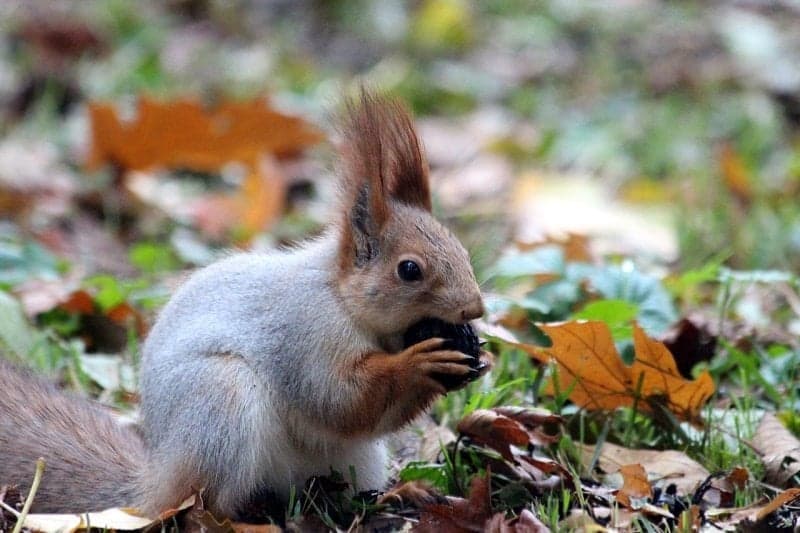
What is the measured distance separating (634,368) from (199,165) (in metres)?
2.55

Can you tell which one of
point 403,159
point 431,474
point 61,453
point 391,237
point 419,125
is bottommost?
point 431,474

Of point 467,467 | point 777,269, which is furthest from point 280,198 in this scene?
point 467,467

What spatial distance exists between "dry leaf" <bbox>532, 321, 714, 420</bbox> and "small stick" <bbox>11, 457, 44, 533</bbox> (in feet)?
3.08

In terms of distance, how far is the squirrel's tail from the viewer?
208cm

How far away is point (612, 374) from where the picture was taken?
7.77ft

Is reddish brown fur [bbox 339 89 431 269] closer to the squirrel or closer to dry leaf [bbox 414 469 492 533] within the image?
the squirrel

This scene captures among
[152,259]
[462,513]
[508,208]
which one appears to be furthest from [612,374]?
[508,208]

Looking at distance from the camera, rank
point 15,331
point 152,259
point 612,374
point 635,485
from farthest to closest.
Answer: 1. point 152,259
2. point 15,331
3. point 612,374
4. point 635,485

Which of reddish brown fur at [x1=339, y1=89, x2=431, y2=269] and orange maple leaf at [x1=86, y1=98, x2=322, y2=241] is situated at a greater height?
reddish brown fur at [x1=339, y1=89, x2=431, y2=269]

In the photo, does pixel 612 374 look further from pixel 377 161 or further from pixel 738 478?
pixel 377 161

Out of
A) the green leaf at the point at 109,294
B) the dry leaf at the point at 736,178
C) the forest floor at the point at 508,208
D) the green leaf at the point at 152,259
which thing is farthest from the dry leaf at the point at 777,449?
the dry leaf at the point at 736,178

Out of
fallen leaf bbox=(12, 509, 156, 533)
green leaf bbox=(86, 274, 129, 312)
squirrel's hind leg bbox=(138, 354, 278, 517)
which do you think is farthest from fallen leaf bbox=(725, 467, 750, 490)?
green leaf bbox=(86, 274, 129, 312)

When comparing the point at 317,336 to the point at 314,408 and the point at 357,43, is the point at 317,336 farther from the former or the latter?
the point at 357,43

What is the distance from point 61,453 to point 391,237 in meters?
0.69
